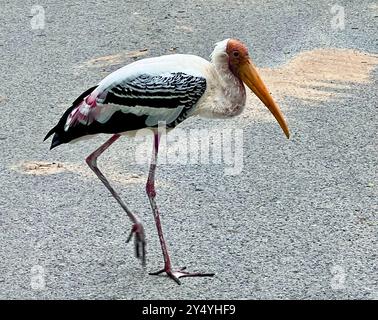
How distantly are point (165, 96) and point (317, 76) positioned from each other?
3.21 metres

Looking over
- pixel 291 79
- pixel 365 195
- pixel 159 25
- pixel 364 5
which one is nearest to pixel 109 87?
pixel 365 195

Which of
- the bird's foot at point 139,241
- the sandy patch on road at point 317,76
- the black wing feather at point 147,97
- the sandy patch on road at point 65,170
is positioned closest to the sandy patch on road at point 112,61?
the sandy patch on road at point 317,76

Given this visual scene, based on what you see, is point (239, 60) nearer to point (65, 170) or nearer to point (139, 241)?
point (139, 241)

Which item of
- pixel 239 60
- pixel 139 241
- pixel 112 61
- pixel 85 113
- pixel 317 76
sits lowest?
pixel 317 76

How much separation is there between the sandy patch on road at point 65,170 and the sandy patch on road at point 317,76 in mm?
1368

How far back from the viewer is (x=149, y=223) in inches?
205

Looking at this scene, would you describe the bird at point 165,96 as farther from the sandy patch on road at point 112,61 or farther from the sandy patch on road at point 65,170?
the sandy patch on road at point 112,61

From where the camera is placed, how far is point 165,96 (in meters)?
4.49

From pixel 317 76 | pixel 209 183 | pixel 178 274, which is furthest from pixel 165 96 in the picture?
pixel 317 76

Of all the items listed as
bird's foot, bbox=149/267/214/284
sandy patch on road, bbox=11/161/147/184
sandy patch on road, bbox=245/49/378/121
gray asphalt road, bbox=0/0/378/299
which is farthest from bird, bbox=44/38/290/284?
sandy patch on road, bbox=245/49/378/121
